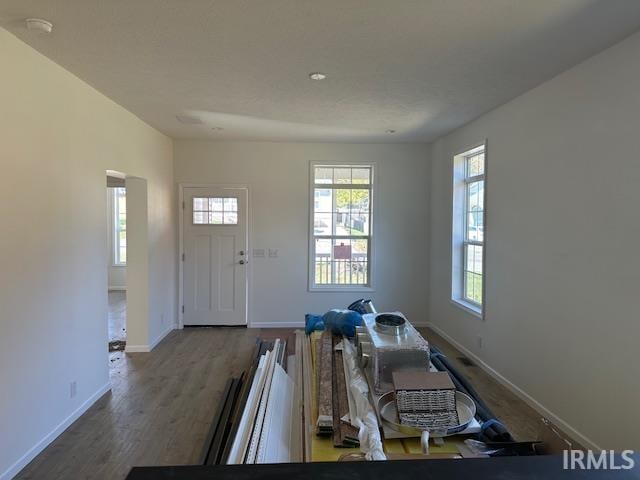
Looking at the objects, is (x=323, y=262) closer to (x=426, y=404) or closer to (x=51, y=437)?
(x=51, y=437)

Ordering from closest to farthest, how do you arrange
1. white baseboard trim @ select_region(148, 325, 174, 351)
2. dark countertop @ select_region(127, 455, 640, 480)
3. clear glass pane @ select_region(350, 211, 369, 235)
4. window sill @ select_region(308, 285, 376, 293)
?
dark countertop @ select_region(127, 455, 640, 480), white baseboard trim @ select_region(148, 325, 174, 351), window sill @ select_region(308, 285, 376, 293), clear glass pane @ select_region(350, 211, 369, 235)

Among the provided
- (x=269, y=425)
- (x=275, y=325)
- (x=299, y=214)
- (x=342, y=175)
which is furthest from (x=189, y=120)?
(x=269, y=425)

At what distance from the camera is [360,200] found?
5.57 meters

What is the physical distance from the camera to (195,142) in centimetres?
531

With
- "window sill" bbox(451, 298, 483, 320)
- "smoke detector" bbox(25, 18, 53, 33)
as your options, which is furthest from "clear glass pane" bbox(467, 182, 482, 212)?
"smoke detector" bbox(25, 18, 53, 33)

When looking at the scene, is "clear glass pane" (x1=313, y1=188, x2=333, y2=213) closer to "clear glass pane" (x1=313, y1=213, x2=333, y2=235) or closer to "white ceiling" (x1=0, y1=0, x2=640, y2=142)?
"clear glass pane" (x1=313, y1=213, x2=333, y2=235)

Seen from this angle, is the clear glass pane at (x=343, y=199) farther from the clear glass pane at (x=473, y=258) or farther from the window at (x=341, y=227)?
the clear glass pane at (x=473, y=258)

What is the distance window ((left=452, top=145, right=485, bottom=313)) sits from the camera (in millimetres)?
4305

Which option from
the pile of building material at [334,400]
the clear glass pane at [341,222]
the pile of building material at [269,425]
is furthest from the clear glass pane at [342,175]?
the pile of building material at [269,425]

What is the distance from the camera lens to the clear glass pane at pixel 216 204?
5383mm

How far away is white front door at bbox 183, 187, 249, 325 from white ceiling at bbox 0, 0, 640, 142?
5.45 feet

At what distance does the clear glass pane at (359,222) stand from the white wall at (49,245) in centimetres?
309

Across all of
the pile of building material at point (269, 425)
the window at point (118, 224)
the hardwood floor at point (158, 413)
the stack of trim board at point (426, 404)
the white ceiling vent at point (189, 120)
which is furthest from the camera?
the window at point (118, 224)

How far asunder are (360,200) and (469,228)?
63.4 inches
